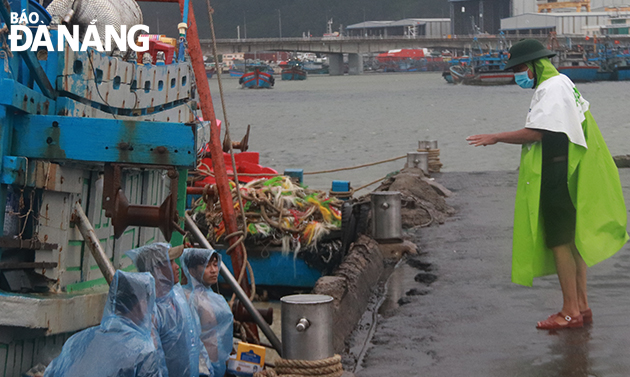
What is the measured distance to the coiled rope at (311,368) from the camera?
464 centimetres

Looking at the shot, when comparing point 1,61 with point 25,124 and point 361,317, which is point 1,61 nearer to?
point 25,124

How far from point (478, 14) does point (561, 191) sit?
154 meters

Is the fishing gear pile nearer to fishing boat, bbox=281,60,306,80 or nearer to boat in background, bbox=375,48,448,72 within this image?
fishing boat, bbox=281,60,306,80

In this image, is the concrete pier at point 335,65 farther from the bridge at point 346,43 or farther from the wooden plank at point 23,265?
the wooden plank at point 23,265

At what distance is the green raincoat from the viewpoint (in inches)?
213

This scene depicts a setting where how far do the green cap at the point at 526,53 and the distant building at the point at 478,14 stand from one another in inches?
5854

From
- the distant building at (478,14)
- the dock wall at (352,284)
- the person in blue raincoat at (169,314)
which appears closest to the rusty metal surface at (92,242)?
the person in blue raincoat at (169,314)

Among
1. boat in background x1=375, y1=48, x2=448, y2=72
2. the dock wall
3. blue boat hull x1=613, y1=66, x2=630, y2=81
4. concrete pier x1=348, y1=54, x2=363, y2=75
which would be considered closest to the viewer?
the dock wall

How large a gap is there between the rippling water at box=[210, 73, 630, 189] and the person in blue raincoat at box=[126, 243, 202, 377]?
16.9 metres

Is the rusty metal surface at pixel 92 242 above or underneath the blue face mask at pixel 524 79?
underneath

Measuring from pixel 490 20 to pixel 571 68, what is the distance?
6942 cm

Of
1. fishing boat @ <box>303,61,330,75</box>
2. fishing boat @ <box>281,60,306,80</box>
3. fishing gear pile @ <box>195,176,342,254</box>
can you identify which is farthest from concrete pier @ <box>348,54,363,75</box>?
fishing gear pile @ <box>195,176,342,254</box>

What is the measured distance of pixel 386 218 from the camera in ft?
27.5

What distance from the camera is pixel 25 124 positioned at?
509 centimetres
